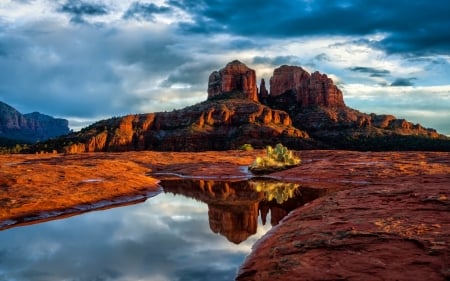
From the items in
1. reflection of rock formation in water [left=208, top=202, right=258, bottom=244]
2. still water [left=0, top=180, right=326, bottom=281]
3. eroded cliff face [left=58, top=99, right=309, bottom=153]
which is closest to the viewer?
still water [left=0, top=180, right=326, bottom=281]

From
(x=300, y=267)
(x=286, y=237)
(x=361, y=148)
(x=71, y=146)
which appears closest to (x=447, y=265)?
(x=300, y=267)

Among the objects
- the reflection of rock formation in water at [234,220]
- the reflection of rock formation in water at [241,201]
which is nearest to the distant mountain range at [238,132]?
the reflection of rock formation in water at [241,201]

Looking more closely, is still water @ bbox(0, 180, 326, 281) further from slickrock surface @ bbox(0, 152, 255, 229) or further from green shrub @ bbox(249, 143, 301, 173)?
green shrub @ bbox(249, 143, 301, 173)

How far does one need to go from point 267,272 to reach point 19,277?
789 cm

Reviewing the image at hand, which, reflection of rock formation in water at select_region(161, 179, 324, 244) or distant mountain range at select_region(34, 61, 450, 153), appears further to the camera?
distant mountain range at select_region(34, 61, 450, 153)

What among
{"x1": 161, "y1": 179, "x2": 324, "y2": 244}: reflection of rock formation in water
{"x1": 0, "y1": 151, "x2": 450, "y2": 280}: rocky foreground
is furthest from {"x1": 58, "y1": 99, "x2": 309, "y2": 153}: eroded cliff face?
{"x1": 0, "y1": 151, "x2": 450, "y2": 280}: rocky foreground

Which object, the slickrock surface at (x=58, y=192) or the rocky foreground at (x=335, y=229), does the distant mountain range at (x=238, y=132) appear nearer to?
the slickrock surface at (x=58, y=192)

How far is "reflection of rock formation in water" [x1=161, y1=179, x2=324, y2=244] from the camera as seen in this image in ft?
68.7

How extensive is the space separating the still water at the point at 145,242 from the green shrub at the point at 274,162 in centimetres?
2415

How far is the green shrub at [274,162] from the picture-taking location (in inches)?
2140

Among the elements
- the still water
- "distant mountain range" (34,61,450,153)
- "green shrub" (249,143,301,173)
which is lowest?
the still water

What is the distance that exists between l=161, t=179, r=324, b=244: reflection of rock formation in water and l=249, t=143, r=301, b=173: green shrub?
13143mm

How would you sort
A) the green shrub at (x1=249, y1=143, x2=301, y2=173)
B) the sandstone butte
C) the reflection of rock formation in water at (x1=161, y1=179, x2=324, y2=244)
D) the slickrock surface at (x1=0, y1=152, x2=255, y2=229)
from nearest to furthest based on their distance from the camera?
1. the sandstone butte
2. the reflection of rock formation in water at (x1=161, y1=179, x2=324, y2=244)
3. the slickrock surface at (x1=0, y1=152, x2=255, y2=229)
4. the green shrub at (x1=249, y1=143, x2=301, y2=173)

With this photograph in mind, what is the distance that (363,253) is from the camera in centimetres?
1119
